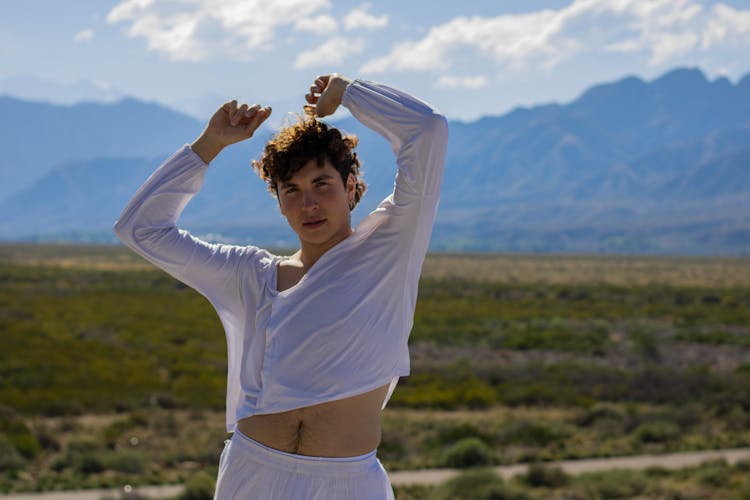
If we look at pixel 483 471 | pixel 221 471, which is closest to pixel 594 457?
pixel 483 471

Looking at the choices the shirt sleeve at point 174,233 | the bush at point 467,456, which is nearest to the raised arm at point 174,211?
the shirt sleeve at point 174,233

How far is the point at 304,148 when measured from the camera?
2.60 meters

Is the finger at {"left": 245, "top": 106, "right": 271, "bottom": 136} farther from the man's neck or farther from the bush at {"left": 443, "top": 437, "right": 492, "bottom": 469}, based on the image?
the bush at {"left": 443, "top": 437, "right": 492, "bottom": 469}

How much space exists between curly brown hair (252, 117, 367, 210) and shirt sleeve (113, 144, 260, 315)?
0.23 metres

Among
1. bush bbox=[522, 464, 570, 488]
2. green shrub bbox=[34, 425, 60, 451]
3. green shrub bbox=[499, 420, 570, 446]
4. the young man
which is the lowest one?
green shrub bbox=[34, 425, 60, 451]

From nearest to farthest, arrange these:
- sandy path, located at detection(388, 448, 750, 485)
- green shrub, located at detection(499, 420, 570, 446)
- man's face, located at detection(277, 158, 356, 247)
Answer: man's face, located at detection(277, 158, 356, 247)
sandy path, located at detection(388, 448, 750, 485)
green shrub, located at detection(499, 420, 570, 446)

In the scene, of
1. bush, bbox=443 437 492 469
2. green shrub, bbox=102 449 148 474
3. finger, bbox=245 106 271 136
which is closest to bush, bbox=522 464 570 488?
→ bush, bbox=443 437 492 469

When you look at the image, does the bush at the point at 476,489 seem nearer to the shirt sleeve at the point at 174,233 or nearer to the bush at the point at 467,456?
the bush at the point at 467,456

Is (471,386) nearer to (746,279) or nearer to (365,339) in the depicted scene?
(365,339)

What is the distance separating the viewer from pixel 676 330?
31797 mm

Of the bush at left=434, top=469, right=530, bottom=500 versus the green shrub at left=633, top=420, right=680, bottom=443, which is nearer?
the bush at left=434, top=469, right=530, bottom=500

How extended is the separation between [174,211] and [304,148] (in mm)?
430

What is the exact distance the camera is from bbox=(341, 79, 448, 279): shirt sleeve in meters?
2.51

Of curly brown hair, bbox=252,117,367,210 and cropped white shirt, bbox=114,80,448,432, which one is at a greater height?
curly brown hair, bbox=252,117,367,210
